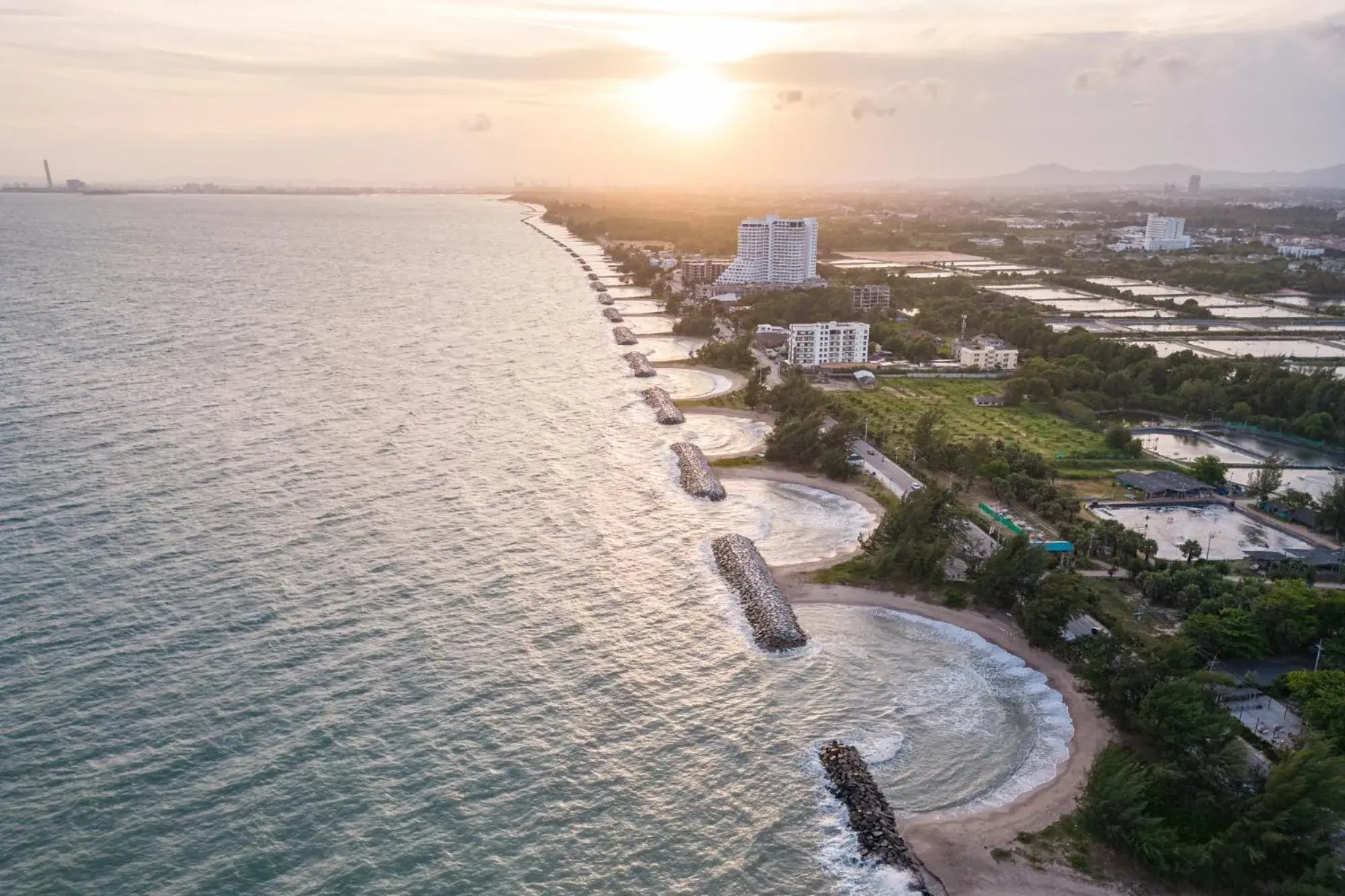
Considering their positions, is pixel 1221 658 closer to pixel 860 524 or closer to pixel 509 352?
pixel 860 524

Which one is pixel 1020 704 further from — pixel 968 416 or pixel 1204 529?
pixel 968 416

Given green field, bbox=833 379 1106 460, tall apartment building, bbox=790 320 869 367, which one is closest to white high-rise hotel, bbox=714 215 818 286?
tall apartment building, bbox=790 320 869 367

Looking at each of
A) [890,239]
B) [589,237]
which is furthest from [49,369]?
[890,239]

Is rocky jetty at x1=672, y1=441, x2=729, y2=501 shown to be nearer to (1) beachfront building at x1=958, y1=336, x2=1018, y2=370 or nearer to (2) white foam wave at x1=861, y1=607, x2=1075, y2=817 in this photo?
(2) white foam wave at x1=861, y1=607, x2=1075, y2=817

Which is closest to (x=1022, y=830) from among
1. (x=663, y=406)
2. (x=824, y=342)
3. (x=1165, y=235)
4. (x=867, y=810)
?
(x=867, y=810)

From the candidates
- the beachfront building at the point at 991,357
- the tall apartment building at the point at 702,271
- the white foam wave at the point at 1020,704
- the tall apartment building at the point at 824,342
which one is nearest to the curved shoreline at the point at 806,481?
the white foam wave at the point at 1020,704

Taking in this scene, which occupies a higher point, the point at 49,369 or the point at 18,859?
the point at 49,369

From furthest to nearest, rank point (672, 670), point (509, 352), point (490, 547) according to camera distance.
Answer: point (509, 352) → point (490, 547) → point (672, 670)
